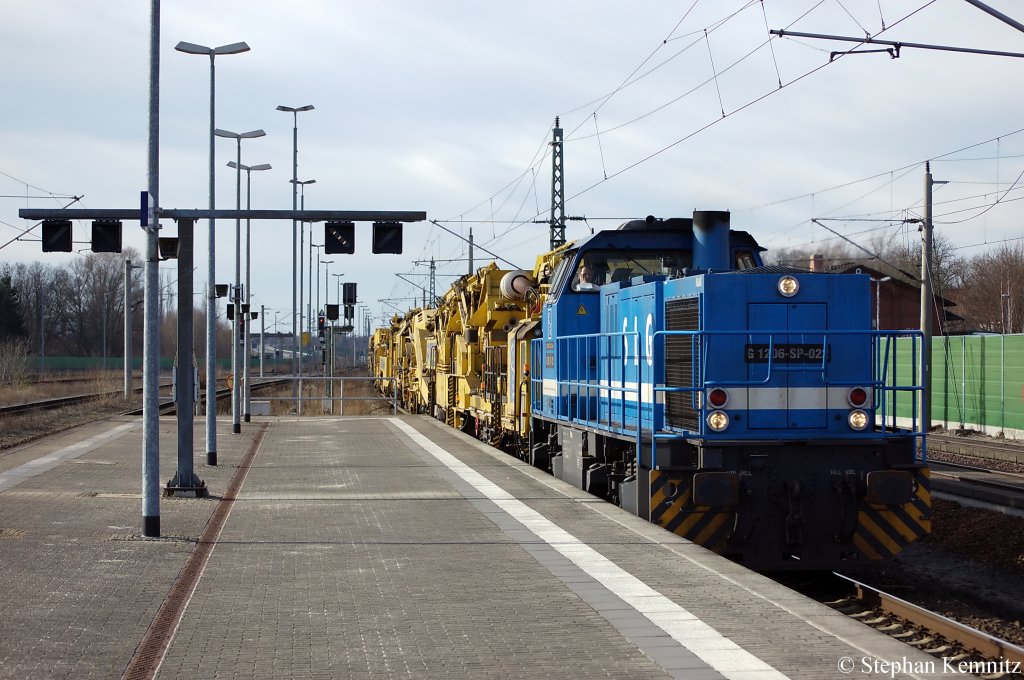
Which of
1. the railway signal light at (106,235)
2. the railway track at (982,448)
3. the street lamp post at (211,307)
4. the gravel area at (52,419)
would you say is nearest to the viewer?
the railway signal light at (106,235)

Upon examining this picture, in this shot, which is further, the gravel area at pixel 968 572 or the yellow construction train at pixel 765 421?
the yellow construction train at pixel 765 421

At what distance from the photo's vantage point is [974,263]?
64.8m

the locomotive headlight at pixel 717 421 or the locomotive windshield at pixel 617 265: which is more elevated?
the locomotive windshield at pixel 617 265

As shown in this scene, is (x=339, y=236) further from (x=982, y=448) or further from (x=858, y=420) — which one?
(x=982, y=448)

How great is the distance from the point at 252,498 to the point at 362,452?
650 centimetres

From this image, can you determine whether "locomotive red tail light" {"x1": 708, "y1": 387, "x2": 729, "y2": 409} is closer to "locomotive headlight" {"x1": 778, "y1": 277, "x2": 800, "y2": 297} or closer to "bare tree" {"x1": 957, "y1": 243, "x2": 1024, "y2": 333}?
"locomotive headlight" {"x1": 778, "y1": 277, "x2": 800, "y2": 297}

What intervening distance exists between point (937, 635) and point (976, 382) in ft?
69.7

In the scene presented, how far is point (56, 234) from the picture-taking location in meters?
12.9

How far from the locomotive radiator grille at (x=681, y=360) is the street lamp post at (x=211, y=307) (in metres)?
8.44

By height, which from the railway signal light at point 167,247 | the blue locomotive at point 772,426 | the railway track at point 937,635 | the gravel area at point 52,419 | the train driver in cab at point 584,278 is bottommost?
the railway track at point 937,635

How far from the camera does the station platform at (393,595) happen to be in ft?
19.6

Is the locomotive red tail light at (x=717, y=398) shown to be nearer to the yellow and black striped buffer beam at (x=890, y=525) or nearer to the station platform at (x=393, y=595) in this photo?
the station platform at (x=393, y=595)

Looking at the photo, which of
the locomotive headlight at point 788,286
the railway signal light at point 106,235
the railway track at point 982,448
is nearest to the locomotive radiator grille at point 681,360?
the locomotive headlight at point 788,286

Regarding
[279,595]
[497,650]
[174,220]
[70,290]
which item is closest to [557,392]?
[174,220]
